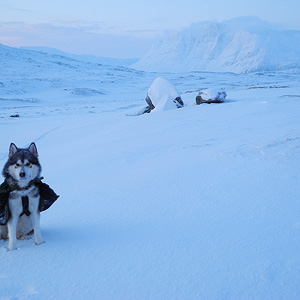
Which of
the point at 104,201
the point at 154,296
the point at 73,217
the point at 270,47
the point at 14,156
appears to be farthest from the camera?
the point at 270,47

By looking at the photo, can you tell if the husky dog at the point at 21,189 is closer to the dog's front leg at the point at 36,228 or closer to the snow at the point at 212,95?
the dog's front leg at the point at 36,228

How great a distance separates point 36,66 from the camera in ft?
215

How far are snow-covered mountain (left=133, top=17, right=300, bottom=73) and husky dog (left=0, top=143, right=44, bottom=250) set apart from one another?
437 ft

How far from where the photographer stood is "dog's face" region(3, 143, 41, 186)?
2.76m

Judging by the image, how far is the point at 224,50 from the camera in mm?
159000

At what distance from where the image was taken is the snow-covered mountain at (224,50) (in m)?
134

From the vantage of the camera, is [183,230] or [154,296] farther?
[183,230]

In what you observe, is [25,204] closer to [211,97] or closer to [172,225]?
[172,225]

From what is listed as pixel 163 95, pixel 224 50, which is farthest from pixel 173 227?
pixel 224 50

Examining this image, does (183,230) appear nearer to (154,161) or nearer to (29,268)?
(29,268)

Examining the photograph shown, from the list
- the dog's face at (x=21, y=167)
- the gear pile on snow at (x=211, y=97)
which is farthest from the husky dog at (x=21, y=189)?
the gear pile on snow at (x=211, y=97)

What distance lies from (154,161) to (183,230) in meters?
2.75

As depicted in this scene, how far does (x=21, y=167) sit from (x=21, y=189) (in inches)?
7.9

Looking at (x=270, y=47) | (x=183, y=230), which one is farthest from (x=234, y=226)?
(x=270, y=47)
